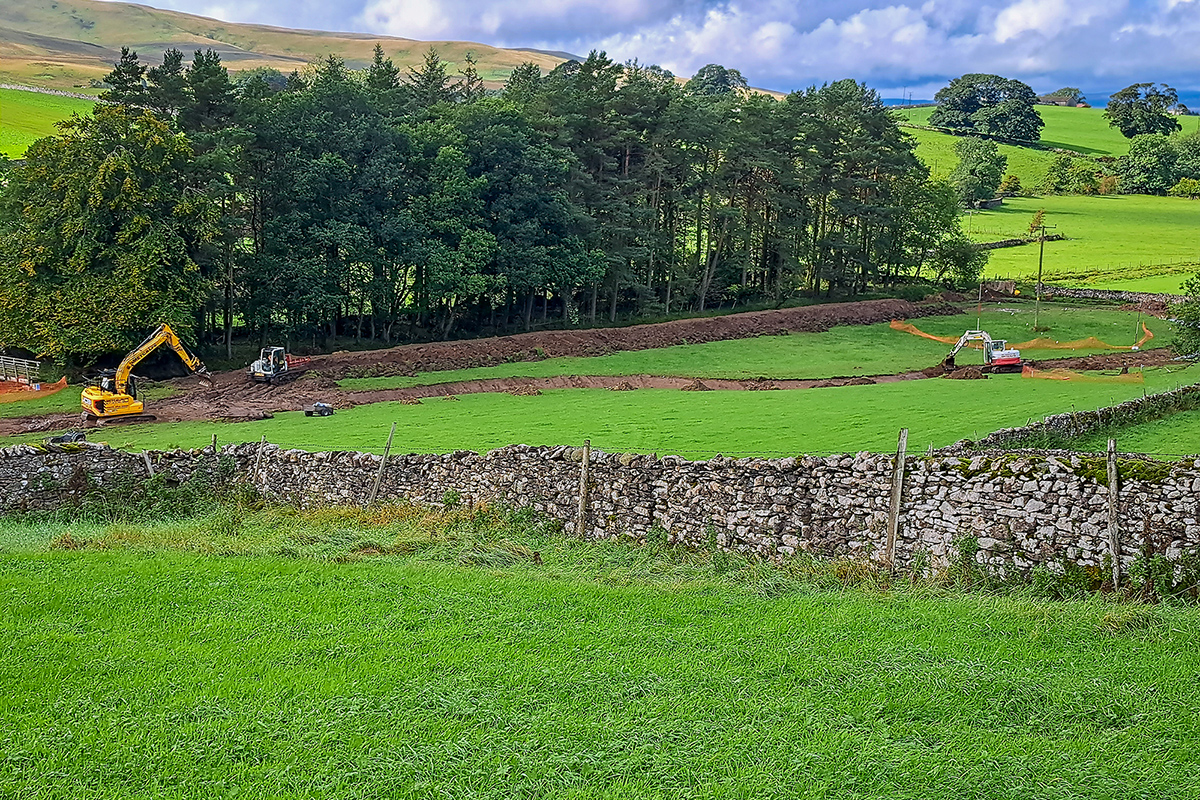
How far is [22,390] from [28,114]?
6727 centimetres

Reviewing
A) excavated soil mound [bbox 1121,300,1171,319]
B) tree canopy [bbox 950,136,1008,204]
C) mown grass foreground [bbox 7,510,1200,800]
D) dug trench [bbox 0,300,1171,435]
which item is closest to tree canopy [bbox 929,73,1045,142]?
tree canopy [bbox 950,136,1008,204]

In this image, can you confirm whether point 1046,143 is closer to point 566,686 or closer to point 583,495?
point 583,495

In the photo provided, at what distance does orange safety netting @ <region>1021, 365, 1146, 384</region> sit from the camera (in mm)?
32984

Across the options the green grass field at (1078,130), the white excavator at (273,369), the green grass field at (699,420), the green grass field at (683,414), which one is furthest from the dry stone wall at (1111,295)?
the green grass field at (1078,130)

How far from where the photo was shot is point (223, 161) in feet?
136

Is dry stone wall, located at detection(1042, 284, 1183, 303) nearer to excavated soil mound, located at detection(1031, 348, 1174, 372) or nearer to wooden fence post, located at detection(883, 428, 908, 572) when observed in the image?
excavated soil mound, located at detection(1031, 348, 1174, 372)

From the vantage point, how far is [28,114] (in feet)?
298

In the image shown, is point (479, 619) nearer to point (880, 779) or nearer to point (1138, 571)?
point (880, 779)

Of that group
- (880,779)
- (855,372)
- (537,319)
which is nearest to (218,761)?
(880,779)

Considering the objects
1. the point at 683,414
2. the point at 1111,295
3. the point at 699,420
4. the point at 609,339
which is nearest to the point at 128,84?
the point at 609,339

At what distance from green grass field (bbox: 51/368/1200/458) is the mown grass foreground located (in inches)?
371

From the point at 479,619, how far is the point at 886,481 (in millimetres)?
6975

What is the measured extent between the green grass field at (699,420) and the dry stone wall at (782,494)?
4.05 m

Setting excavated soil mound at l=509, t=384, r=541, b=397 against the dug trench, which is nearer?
the dug trench
